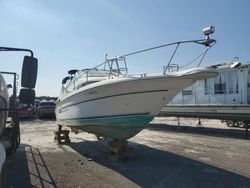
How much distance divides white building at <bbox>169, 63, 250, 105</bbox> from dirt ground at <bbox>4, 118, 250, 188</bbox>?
3383 millimetres

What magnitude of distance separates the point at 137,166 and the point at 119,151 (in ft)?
2.78

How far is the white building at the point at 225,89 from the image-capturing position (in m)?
14.1

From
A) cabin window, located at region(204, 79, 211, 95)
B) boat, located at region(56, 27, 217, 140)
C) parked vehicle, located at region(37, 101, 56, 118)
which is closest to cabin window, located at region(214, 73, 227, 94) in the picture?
cabin window, located at region(204, 79, 211, 95)

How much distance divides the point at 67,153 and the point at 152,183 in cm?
407

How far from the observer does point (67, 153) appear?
9.48 m

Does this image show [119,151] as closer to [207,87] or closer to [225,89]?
[225,89]

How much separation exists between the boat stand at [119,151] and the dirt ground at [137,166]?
0.18m

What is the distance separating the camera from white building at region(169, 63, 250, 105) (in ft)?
46.1

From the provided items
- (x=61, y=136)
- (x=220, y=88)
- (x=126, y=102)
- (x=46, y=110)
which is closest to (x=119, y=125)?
(x=126, y=102)

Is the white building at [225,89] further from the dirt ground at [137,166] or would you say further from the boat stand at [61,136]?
the boat stand at [61,136]

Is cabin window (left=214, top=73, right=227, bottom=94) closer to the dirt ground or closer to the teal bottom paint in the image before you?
the dirt ground

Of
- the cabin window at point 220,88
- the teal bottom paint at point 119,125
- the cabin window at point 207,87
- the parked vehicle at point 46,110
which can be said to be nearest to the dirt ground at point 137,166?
the teal bottom paint at point 119,125

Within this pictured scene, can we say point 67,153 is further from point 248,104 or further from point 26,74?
point 248,104

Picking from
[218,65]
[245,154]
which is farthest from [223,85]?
[245,154]
